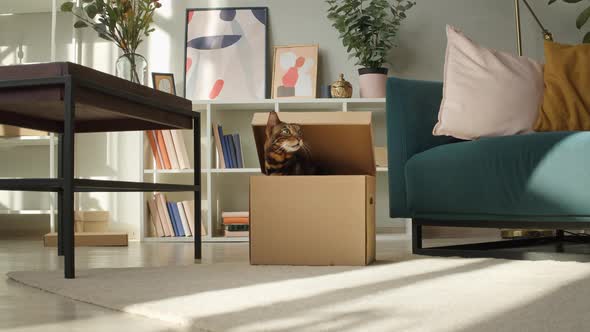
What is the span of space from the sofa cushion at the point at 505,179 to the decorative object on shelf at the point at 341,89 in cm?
141

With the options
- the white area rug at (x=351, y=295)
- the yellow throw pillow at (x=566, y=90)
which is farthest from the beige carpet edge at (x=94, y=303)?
the yellow throw pillow at (x=566, y=90)

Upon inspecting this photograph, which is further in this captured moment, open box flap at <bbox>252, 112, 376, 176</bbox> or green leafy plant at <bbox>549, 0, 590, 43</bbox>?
green leafy plant at <bbox>549, 0, 590, 43</bbox>

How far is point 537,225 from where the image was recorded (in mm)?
2229

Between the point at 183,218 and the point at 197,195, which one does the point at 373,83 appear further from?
the point at 197,195

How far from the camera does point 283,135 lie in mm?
2117

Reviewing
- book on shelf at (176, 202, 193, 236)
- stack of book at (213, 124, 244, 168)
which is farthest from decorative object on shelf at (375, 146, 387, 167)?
book on shelf at (176, 202, 193, 236)

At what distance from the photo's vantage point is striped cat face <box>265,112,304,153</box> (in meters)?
2.11

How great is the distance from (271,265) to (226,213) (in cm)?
171

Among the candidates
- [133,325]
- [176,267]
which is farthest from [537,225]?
[133,325]

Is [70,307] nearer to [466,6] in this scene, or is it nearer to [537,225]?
[537,225]

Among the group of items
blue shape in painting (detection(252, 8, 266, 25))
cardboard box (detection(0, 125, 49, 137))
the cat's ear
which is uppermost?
blue shape in painting (detection(252, 8, 266, 25))

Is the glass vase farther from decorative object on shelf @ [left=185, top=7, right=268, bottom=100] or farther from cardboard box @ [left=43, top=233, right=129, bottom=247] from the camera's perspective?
decorative object on shelf @ [left=185, top=7, right=268, bottom=100]

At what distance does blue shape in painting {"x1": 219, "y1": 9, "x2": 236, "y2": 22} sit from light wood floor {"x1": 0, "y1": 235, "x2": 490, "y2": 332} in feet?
4.58

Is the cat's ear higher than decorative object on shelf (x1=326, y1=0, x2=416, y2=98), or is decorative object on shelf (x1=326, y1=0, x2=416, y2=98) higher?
decorative object on shelf (x1=326, y1=0, x2=416, y2=98)
